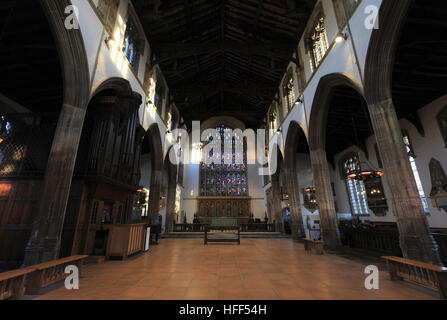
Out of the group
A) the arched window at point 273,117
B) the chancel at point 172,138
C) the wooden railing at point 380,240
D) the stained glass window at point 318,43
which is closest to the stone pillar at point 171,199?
the chancel at point 172,138

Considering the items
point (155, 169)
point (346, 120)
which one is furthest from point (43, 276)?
point (346, 120)

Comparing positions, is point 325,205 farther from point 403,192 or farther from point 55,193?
point 55,193

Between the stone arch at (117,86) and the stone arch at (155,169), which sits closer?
the stone arch at (117,86)

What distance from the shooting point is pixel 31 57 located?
5754 millimetres

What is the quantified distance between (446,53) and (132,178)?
10144 millimetres

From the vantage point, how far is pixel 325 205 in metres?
6.71

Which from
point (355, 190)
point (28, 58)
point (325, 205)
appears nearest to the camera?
point (28, 58)

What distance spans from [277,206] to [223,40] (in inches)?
416

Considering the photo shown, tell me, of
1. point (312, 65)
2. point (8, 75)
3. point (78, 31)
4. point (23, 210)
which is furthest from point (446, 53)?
point (8, 75)

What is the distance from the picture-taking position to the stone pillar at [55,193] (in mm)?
3480

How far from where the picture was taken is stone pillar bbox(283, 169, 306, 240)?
9.32 metres

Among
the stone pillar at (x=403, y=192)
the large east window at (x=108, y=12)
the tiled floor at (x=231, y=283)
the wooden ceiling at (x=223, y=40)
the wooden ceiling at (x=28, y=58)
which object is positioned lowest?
the tiled floor at (x=231, y=283)

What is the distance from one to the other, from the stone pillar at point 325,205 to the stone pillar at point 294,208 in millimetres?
2689

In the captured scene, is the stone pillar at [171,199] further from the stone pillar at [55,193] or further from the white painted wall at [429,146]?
the white painted wall at [429,146]
